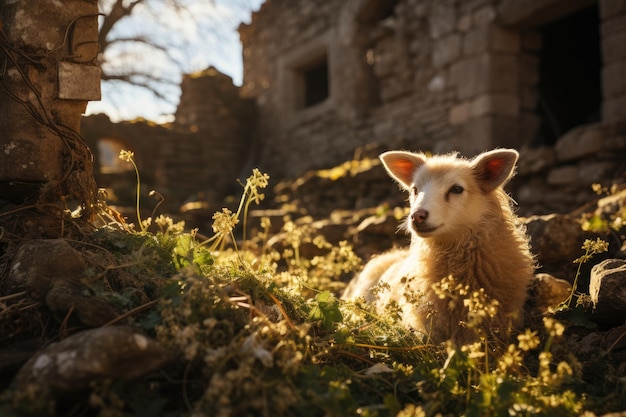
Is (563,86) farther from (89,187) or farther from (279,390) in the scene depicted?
(279,390)

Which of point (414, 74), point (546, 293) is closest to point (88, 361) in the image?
point (546, 293)

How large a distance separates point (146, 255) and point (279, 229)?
5292mm

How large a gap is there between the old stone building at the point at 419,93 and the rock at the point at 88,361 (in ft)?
20.3

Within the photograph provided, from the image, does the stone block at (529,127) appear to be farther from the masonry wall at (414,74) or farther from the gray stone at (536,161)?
the gray stone at (536,161)

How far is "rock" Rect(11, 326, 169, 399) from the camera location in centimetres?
233

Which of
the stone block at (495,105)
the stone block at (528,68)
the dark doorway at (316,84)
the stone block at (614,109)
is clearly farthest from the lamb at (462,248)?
the dark doorway at (316,84)

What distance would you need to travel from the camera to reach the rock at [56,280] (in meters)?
2.78

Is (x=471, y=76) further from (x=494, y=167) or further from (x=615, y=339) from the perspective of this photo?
(x=615, y=339)

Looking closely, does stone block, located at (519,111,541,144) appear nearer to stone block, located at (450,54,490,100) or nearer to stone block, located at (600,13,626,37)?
stone block, located at (450,54,490,100)

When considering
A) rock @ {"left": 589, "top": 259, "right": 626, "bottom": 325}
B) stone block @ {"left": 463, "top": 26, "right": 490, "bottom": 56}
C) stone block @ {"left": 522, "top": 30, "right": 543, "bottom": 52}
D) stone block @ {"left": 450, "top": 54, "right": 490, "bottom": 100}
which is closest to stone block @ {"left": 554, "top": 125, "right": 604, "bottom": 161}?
stone block @ {"left": 450, "top": 54, "right": 490, "bottom": 100}

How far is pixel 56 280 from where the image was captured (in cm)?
307

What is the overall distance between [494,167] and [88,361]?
292 cm

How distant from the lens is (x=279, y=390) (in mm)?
2438

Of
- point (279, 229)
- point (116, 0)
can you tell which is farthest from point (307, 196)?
point (116, 0)
